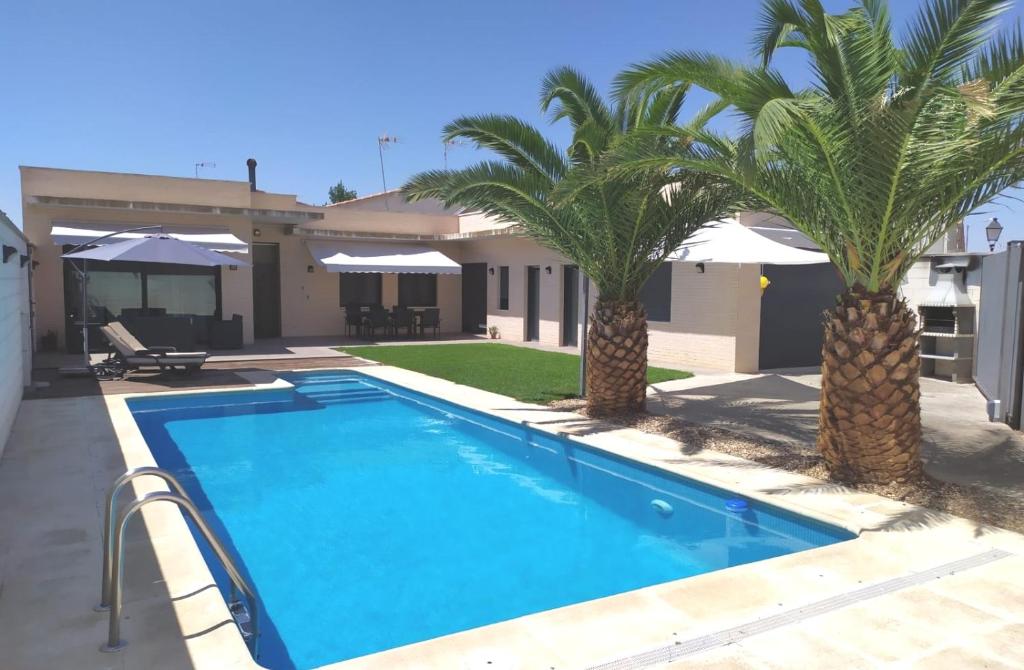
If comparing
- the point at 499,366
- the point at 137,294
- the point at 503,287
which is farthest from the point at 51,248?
the point at 503,287

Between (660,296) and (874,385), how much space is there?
1322 cm

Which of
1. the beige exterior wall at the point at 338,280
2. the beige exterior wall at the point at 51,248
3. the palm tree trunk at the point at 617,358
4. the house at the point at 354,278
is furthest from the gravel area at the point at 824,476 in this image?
the beige exterior wall at the point at 51,248

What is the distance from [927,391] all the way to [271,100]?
22.9 m

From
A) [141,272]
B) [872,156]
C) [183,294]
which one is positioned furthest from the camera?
[183,294]

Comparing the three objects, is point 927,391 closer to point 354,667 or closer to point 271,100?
point 354,667

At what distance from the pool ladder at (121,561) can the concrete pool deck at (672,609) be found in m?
0.15

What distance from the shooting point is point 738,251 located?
14953 millimetres

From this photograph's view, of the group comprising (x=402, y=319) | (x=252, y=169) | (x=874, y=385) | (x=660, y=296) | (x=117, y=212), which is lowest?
(x=874, y=385)

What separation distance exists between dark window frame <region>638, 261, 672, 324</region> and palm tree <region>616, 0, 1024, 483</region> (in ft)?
38.4

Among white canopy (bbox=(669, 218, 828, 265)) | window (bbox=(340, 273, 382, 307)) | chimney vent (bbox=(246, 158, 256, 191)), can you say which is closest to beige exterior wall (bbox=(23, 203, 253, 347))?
window (bbox=(340, 273, 382, 307))

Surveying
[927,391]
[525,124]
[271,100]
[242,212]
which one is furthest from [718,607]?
[271,100]

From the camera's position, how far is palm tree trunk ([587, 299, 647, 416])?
480 inches

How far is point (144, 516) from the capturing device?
6.93 meters

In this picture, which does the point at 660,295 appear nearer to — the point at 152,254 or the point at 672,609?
the point at 152,254
